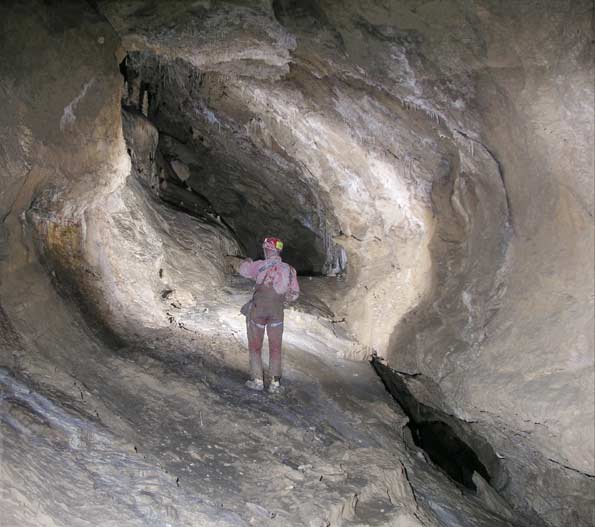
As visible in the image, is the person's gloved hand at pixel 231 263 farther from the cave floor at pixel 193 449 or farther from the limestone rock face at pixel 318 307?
the cave floor at pixel 193 449

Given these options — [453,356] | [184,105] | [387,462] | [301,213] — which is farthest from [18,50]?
[301,213]

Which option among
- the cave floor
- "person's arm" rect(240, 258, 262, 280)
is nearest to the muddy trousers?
the cave floor

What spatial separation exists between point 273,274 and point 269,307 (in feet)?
1.25

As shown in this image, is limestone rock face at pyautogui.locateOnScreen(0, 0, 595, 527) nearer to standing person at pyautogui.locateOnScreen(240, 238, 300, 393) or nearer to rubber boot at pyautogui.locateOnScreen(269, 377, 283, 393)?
rubber boot at pyautogui.locateOnScreen(269, 377, 283, 393)

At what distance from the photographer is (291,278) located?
20.6 feet

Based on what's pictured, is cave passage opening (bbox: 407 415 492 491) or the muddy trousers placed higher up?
the muddy trousers

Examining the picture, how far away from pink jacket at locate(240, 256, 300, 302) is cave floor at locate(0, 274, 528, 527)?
1202 mm

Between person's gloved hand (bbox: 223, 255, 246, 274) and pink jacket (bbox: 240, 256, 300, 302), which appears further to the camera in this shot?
person's gloved hand (bbox: 223, 255, 246, 274)

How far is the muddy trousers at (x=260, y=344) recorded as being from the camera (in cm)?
624

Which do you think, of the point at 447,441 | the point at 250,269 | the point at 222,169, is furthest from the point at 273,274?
the point at 222,169

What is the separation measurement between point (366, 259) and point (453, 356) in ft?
9.37

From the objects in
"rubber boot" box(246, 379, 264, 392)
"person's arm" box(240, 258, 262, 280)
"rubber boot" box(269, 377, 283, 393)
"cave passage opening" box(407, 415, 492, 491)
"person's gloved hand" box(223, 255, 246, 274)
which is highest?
"person's arm" box(240, 258, 262, 280)

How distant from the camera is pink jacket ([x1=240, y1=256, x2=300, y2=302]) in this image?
618 cm

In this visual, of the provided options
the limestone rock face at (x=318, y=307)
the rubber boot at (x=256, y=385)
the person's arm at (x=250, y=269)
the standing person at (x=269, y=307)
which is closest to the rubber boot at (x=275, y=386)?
the standing person at (x=269, y=307)
